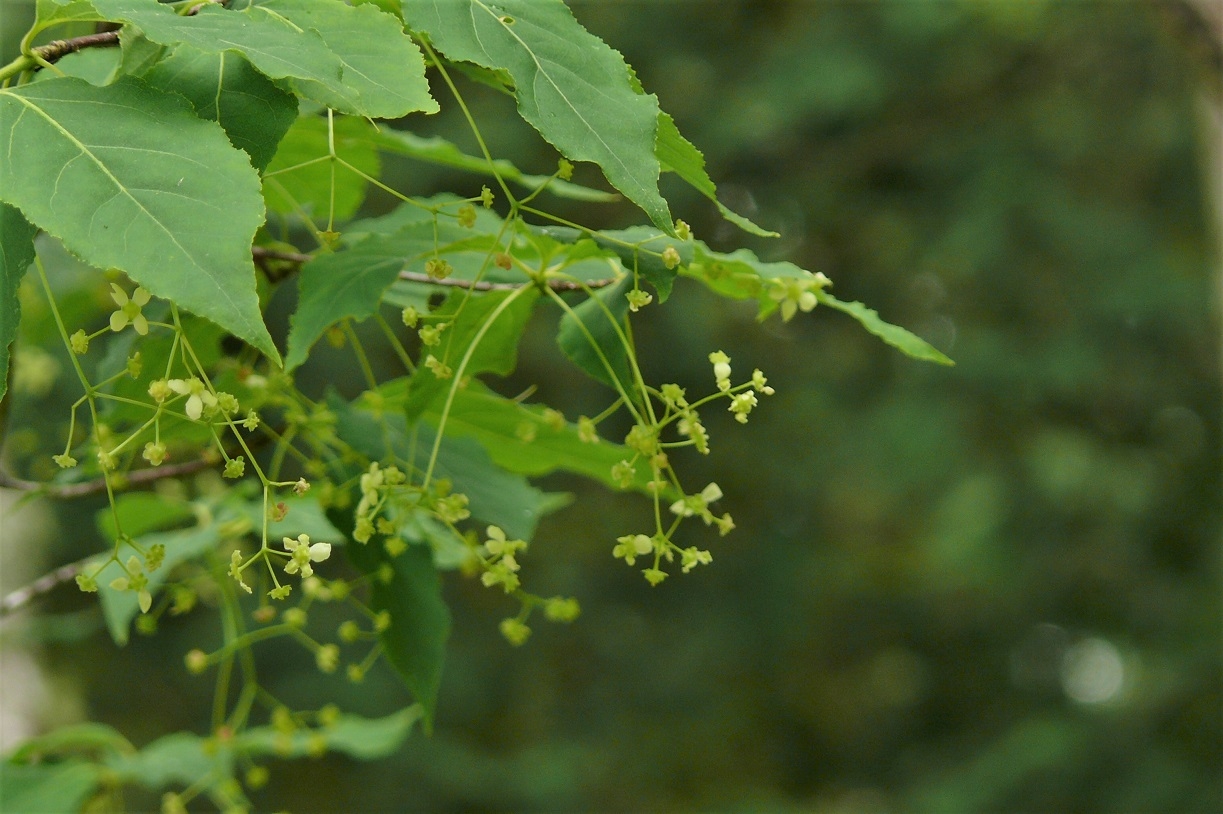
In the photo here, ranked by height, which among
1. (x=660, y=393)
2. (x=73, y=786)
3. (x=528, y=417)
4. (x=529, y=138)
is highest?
(x=660, y=393)

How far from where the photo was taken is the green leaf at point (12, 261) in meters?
0.41

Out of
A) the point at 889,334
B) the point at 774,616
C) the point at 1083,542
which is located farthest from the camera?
the point at 774,616

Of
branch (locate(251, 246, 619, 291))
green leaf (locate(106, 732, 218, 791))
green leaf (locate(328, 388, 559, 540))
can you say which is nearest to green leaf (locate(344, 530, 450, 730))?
green leaf (locate(328, 388, 559, 540))

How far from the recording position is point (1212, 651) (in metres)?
4.77

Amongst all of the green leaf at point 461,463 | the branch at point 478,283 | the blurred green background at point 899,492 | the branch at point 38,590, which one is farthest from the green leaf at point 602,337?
the blurred green background at point 899,492

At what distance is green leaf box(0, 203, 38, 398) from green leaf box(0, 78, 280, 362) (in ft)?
0.09

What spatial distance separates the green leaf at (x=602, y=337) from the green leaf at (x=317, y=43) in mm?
163

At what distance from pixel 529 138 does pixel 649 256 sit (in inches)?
160

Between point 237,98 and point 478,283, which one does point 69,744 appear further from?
point 237,98

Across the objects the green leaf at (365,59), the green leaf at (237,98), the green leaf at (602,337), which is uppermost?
the green leaf at (365,59)

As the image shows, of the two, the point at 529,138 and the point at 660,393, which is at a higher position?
the point at 660,393

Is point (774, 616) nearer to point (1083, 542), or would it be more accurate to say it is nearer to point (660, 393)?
point (1083, 542)

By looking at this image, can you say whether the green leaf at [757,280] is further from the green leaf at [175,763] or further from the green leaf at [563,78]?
the green leaf at [175,763]

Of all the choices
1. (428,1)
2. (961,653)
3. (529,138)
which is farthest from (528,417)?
(961,653)
